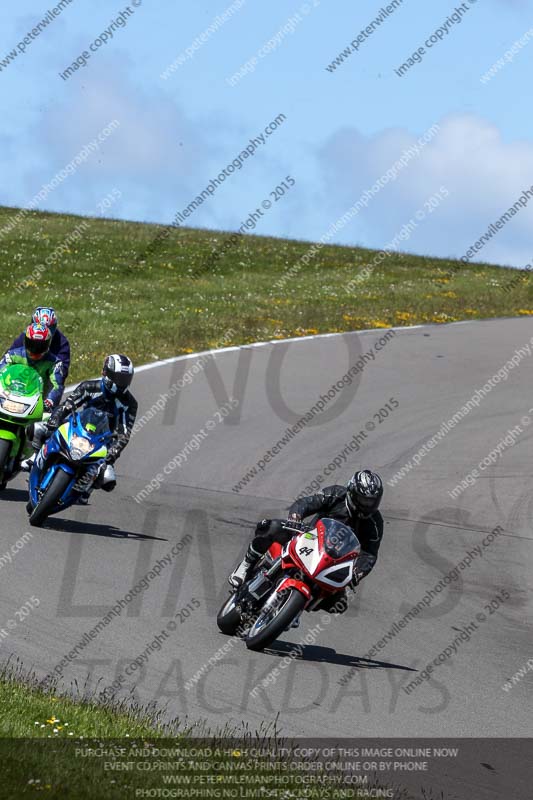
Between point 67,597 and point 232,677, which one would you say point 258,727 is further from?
point 67,597

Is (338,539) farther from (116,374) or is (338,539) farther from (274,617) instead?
(116,374)

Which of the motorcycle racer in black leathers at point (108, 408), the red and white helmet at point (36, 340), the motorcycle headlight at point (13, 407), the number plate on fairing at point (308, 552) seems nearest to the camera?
the number plate on fairing at point (308, 552)

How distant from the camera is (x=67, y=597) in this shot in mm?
9898

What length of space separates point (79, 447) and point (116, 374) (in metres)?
0.81

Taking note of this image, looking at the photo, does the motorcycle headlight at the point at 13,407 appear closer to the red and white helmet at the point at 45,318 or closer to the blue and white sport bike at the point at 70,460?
the blue and white sport bike at the point at 70,460

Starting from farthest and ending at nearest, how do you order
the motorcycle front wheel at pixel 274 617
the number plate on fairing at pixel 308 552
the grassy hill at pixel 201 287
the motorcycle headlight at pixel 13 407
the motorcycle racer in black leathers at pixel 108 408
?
the grassy hill at pixel 201 287 → the motorcycle headlight at pixel 13 407 → the motorcycle racer in black leathers at pixel 108 408 → the number plate on fairing at pixel 308 552 → the motorcycle front wheel at pixel 274 617

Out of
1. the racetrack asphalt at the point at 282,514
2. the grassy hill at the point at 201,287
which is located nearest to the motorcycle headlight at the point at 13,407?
the racetrack asphalt at the point at 282,514

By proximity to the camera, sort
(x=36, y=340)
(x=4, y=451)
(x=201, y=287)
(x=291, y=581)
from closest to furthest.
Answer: (x=291, y=581) → (x=4, y=451) → (x=36, y=340) → (x=201, y=287)

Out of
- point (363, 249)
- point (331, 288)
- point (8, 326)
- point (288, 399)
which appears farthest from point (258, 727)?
point (363, 249)

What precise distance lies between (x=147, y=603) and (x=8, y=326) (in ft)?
53.9

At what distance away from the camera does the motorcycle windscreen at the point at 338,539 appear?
9.09 metres

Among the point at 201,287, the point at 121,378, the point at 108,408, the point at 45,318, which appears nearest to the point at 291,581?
the point at 121,378

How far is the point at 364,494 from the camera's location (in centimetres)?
942

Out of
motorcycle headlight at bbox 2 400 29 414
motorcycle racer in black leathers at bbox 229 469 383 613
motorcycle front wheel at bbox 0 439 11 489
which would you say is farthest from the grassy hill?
motorcycle racer in black leathers at bbox 229 469 383 613
